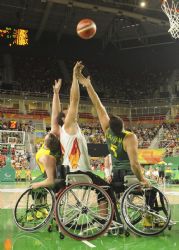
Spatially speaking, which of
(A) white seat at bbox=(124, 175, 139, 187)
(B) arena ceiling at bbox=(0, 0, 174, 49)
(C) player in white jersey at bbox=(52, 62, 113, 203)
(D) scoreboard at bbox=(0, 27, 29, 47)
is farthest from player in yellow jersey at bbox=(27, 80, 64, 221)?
(D) scoreboard at bbox=(0, 27, 29, 47)

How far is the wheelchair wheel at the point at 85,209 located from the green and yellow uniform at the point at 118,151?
0.69 metres

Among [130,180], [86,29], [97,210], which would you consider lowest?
[97,210]

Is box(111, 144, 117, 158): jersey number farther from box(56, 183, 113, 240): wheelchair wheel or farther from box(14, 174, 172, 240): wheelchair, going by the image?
box(56, 183, 113, 240): wheelchair wheel

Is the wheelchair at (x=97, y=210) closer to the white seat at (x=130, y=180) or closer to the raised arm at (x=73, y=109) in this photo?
the white seat at (x=130, y=180)

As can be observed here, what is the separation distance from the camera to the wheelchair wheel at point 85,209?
14.1 ft

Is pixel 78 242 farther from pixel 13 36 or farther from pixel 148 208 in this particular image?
pixel 13 36

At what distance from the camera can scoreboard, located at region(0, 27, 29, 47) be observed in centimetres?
3148

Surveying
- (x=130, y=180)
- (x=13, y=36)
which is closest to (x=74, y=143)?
(x=130, y=180)

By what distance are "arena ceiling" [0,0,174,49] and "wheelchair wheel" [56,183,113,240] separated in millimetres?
22336

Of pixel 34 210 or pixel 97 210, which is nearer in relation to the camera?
pixel 97 210

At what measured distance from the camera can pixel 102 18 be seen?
31219mm

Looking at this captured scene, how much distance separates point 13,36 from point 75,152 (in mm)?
28557

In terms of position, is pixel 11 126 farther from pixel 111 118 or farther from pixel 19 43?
pixel 111 118

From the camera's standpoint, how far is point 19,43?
105ft
